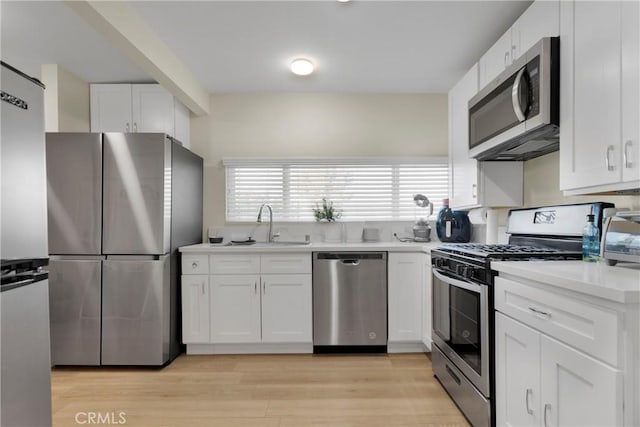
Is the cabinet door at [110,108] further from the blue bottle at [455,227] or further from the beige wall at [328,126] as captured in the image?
the blue bottle at [455,227]

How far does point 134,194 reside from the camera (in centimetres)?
273

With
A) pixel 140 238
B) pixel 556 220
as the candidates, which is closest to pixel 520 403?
pixel 556 220

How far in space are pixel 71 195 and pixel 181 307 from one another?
1.21 m

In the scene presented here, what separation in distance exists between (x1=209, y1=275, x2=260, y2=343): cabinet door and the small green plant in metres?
0.93

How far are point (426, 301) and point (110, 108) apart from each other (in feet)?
11.0

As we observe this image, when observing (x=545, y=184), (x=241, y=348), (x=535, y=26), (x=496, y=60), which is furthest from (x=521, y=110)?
(x=241, y=348)

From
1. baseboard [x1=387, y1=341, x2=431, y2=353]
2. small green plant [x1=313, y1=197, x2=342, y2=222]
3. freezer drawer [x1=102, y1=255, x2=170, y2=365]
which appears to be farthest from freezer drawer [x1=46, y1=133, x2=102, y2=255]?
baseboard [x1=387, y1=341, x2=431, y2=353]

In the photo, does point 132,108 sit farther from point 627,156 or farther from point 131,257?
point 627,156

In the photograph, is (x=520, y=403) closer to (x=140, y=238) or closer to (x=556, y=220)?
(x=556, y=220)

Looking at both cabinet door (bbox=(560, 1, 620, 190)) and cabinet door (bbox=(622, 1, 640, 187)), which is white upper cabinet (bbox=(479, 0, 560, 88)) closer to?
cabinet door (bbox=(560, 1, 620, 190))

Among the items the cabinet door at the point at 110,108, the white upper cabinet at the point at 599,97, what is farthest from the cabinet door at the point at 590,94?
the cabinet door at the point at 110,108

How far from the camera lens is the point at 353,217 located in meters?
3.63

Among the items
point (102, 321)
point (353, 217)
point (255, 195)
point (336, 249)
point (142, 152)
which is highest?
point (142, 152)

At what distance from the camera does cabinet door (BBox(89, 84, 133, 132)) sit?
3379 mm
